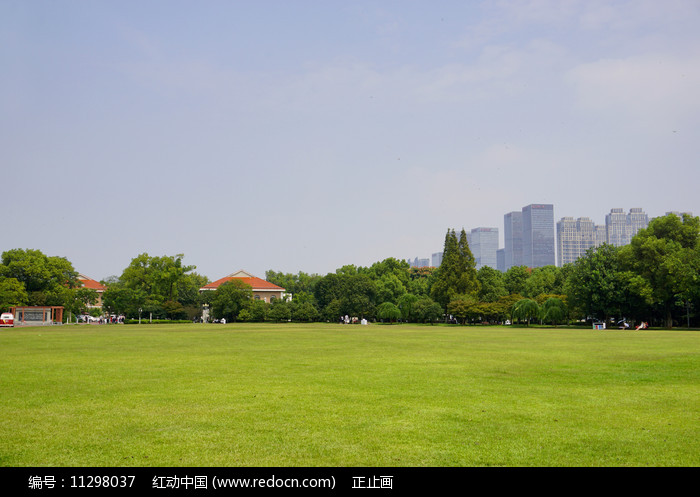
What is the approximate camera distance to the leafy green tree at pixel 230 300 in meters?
98.9

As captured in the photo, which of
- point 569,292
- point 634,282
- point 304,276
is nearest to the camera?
point 634,282

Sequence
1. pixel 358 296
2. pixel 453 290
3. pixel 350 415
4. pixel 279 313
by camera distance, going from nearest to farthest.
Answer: pixel 350 415 → pixel 453 290 → pixel 279 313 → pixel 358 296

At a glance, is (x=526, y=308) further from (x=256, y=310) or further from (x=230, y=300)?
(x=230, y=300)

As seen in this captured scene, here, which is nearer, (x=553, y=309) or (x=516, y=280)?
(x=553, y=309)

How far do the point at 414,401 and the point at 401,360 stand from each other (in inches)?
380

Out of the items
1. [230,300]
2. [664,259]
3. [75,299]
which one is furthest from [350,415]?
[75,299]

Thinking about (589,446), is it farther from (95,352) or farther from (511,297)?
(511,297)

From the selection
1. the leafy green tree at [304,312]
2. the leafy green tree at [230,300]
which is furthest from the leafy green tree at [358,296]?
the leafy green tree at [230,300]

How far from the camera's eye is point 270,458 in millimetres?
7223

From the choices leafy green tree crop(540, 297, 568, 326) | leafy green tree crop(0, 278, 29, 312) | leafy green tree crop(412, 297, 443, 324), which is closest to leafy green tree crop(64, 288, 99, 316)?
leafy green tree crop(0, 278, 29, 312)

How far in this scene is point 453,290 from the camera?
89.3m

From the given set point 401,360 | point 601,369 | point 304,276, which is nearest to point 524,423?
point 601,369

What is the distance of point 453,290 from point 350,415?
81.3 metres

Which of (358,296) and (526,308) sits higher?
(358,296)
